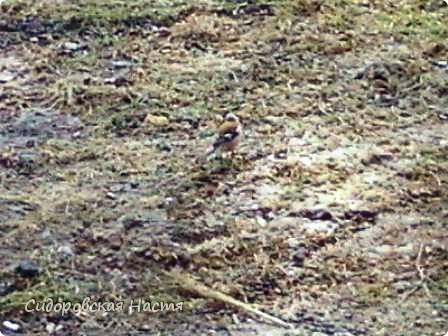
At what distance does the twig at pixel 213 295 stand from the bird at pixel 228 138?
34 cm

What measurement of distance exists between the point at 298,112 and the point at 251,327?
602 millimetres

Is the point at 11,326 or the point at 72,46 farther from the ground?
the point at 72,46

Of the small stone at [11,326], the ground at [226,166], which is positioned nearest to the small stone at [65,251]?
the ground at [226,166]

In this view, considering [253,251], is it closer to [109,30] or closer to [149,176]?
[149,176]

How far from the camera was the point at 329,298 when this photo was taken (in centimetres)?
176

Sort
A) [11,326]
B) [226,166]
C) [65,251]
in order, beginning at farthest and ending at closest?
[226,166], [65,251], [11,326]

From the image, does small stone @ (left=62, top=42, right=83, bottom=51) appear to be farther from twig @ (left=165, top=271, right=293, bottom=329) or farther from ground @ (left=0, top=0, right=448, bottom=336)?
twig @ (left=165, top=271, right=293, bottom=329)

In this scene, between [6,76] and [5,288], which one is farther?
[6,76]

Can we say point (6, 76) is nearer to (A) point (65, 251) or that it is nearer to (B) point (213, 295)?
(A) point (65, 251)

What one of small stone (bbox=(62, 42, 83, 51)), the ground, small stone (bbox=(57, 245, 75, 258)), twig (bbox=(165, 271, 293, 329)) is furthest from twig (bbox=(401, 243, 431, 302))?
small stone (bbox=(62, 42, 83, 51))

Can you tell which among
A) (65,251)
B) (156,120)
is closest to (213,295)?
(65,251)

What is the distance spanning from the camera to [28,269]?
1.79 metres

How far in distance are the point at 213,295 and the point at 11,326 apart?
0.30 metres

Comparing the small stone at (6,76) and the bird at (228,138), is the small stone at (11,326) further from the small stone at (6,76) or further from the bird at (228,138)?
the small stone at (6,76)
